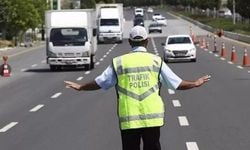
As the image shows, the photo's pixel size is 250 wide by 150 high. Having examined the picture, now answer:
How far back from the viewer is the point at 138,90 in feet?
21.3

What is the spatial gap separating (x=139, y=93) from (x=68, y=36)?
86.6 ft

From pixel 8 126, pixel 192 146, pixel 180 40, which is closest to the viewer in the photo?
pixel 192 146

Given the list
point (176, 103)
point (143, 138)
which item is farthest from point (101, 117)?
point (143, 138)

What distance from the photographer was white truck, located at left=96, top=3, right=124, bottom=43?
215 feet

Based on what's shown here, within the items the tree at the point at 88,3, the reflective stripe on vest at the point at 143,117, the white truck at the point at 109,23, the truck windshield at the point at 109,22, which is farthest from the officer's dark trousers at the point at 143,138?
the tree at the point at 88,3

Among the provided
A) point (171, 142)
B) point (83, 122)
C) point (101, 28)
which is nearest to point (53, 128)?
point (83, 122)

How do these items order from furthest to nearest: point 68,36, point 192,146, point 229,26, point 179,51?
point 229,26 → point 179,51 → point 68,36 → point 192,146

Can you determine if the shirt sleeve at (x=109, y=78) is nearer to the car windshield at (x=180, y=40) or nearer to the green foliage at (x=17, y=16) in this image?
the car windshield at (x=180, y=40)

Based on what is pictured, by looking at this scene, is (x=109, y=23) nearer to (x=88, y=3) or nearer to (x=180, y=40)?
(x=180, y=40)

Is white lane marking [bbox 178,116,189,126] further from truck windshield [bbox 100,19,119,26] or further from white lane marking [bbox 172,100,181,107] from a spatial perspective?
truck windshield [bbox 100,19,119,26]

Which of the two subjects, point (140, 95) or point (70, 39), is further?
point (70, 39)

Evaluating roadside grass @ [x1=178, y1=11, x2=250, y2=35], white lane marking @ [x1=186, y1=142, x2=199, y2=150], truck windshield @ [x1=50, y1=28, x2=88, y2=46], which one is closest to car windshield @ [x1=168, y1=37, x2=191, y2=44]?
truck windshield @ [x1=50, y1=28, x2=88, y2=46]

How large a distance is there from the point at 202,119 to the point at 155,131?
8167 mm

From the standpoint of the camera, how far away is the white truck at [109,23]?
65.4m
